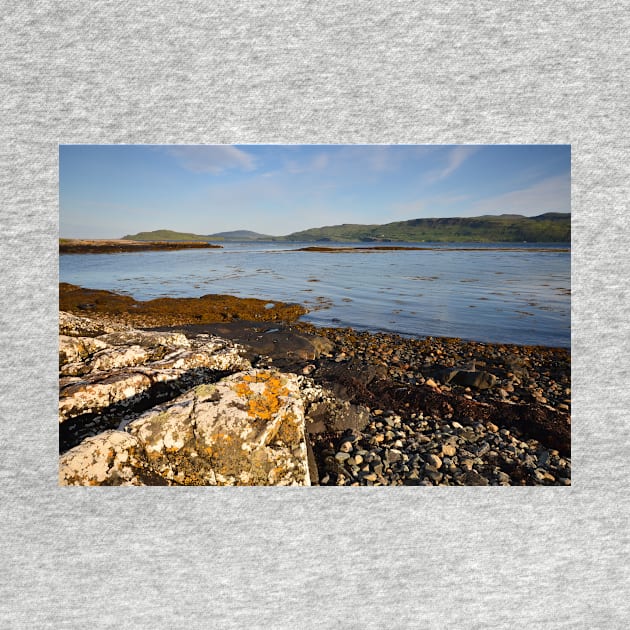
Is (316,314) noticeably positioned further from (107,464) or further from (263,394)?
(107,464)

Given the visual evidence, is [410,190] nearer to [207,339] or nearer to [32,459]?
[207,339]

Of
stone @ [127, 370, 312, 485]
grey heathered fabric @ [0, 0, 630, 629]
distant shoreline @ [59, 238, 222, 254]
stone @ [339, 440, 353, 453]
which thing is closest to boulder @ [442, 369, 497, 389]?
grey heathered fabric @ [0, 0, 630, 629]

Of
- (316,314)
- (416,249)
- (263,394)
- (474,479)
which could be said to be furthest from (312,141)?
(474,479)

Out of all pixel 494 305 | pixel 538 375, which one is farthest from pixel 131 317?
pixel 538 375

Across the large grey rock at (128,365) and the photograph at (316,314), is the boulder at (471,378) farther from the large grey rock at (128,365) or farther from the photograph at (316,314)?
the large grey rock at (128,365)

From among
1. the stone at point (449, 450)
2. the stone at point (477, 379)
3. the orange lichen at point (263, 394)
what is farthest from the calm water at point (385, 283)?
the stone at point (449, 450)

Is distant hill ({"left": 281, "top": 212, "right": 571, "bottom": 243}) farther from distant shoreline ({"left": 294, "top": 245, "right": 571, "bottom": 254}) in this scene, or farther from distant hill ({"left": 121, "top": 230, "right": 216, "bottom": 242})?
distant hill ({"left": 121, "top": 230, "right": 216, "bottom": 242})

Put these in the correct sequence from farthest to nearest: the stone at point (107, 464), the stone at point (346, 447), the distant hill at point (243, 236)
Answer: the distant hill at point (243, 236), the stone at point (346, 447), the stone at point (107, 464)
